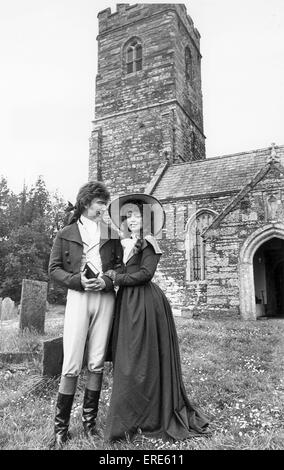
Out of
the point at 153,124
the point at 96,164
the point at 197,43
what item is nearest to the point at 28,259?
the point at 96,164

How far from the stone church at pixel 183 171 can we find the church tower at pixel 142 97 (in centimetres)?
6

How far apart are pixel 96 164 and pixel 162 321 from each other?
1912 centimetres

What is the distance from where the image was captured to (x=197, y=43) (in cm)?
2503

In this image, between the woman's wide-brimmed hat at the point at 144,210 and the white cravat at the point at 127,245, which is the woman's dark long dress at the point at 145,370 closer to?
the white cravat at the point at 127,245

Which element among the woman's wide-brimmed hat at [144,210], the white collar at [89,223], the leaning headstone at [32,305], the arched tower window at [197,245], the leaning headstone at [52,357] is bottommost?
the leaning headstone at [52,357]

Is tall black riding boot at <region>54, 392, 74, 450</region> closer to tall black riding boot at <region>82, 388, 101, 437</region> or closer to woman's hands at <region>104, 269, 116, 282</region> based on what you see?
tall black riding boot at <region>82, 388, 101, 437</region>

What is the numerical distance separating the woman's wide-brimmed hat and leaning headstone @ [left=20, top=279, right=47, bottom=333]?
3890 millimetres

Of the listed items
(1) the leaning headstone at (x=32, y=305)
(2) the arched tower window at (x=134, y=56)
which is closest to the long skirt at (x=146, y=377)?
(1) the leaning headstone at (x=32, y=305)

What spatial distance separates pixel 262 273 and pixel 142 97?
1227 cm

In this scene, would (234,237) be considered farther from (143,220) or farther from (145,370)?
(145,370)

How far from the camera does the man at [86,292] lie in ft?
10.5

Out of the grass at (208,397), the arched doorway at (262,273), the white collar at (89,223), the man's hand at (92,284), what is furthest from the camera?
the arched doorway at (262,273)

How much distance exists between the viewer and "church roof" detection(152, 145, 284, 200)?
14.9 m
